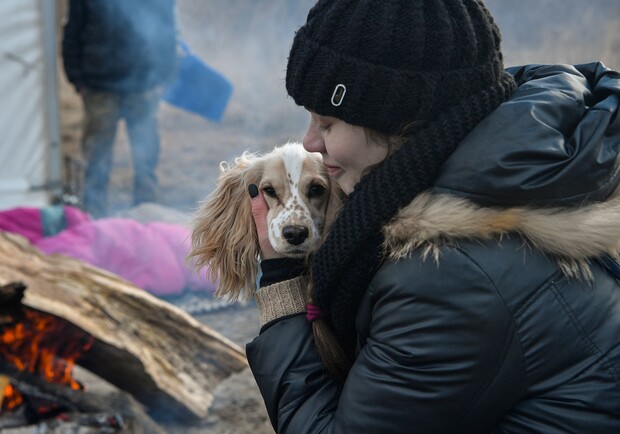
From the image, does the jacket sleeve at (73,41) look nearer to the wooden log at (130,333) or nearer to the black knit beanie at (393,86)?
the wooden log at (130,333)

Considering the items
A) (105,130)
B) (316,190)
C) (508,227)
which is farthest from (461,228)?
(105,130)

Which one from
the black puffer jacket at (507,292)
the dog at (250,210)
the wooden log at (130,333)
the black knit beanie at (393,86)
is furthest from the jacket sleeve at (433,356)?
the wooden log at (130,333)

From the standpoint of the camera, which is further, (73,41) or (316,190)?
(73,41)

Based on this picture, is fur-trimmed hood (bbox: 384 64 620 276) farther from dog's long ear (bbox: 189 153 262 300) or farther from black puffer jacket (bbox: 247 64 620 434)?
dog's long ear (bbox: 189 153 262 300)

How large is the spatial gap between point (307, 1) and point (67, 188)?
576cm

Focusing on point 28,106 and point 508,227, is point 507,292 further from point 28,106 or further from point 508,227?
point 28,106

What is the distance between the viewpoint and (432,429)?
1.54 meters

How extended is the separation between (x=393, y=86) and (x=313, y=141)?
297 millimetres

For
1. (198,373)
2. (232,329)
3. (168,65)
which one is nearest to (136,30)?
(168,65)

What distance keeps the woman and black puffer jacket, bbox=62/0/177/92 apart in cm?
599

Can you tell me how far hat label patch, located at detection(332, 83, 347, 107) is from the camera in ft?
5.38

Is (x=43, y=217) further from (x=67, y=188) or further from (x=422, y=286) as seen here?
(x=422, y=286)

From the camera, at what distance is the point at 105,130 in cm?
778

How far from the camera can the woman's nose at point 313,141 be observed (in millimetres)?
1829
